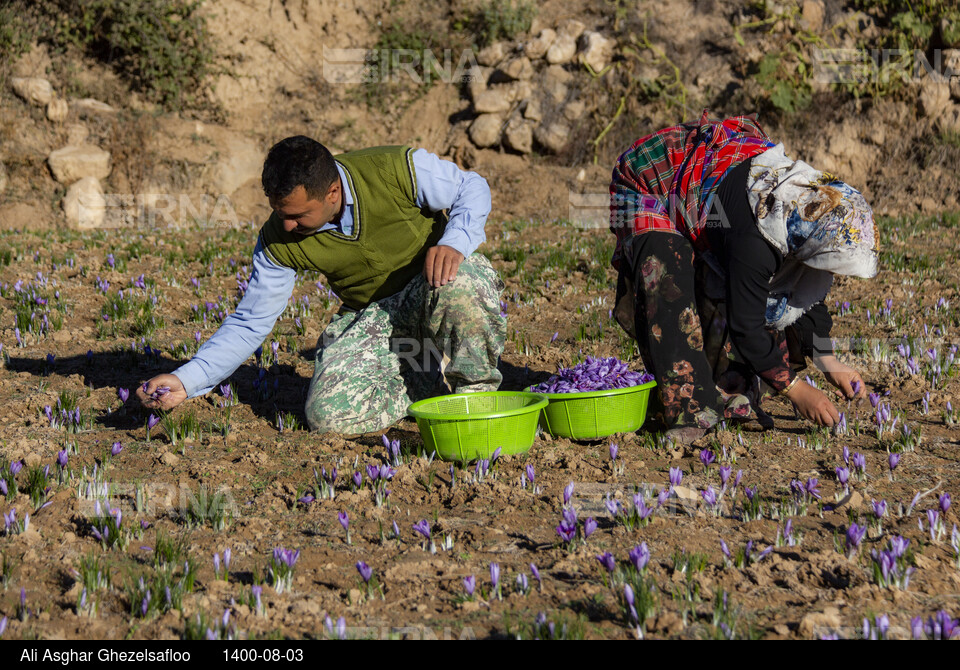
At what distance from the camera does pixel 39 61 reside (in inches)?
594

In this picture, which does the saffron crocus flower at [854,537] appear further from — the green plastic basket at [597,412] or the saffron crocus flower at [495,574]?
the green plastic basket at [597,412]

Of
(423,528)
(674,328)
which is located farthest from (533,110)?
(423,528)

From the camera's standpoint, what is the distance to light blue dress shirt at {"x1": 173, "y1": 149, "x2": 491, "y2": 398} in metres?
4.36

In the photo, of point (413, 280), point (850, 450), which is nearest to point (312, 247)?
point (413, 280)

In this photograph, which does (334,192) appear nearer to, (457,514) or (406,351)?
(406,351)

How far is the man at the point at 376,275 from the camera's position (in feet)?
14.2

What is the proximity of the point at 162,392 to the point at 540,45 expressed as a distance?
1230cm

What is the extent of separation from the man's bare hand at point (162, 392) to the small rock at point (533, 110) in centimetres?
1124

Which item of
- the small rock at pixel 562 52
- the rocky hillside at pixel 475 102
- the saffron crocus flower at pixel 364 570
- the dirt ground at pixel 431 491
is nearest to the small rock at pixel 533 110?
the rocky hillside at pixel 475 102

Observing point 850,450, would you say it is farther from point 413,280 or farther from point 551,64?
point 551,64

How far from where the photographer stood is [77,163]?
45.7 feet

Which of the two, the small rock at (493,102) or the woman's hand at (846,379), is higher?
the small rock at (493,102)

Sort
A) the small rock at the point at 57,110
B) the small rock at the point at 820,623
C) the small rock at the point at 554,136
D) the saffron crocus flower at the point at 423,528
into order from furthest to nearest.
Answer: the small rock at the point at 57,110, the small rock at the point at 554,136, the saffron crocus flower at the point at 423,528, the small rock at the point at 820,623
